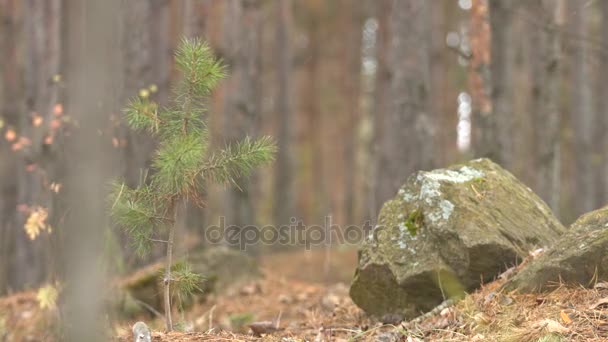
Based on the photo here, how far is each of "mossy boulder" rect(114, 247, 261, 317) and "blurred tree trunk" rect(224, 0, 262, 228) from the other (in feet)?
8.96

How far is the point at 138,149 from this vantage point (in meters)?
9.12

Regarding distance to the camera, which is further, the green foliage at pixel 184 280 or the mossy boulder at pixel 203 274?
the mossy boulder at pixel 203 274

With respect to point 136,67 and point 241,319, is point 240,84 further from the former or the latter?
point 241,319

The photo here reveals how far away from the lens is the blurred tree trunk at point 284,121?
1630 centimetres

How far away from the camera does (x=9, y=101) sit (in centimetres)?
1259

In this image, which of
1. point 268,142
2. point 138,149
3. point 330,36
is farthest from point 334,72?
point 268,142

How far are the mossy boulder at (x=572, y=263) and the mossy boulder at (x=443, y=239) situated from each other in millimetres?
365

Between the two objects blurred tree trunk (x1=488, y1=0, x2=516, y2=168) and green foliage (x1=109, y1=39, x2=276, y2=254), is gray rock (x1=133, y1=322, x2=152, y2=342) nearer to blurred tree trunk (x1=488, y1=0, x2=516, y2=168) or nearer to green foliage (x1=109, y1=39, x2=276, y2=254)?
green foliage (x1=109, y1=39, x2=276, y2=254)

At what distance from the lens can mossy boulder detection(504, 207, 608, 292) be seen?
3.67 m

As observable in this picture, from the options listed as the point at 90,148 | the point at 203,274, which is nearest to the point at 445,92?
the point at 203,274

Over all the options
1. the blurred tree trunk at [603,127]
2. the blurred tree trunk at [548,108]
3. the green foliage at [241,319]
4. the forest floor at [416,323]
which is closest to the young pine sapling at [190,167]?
the forest floor at [416,323]

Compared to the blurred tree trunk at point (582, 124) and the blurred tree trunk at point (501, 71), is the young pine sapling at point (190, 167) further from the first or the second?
the blurred tree trunk at point (582, 124)

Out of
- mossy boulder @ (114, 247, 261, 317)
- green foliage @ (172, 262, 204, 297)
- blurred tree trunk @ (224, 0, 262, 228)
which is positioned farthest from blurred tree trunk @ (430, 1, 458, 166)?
green foliage @ (172, 262, 204, 297)

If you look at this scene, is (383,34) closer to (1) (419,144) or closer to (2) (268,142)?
(1) (419,144)
